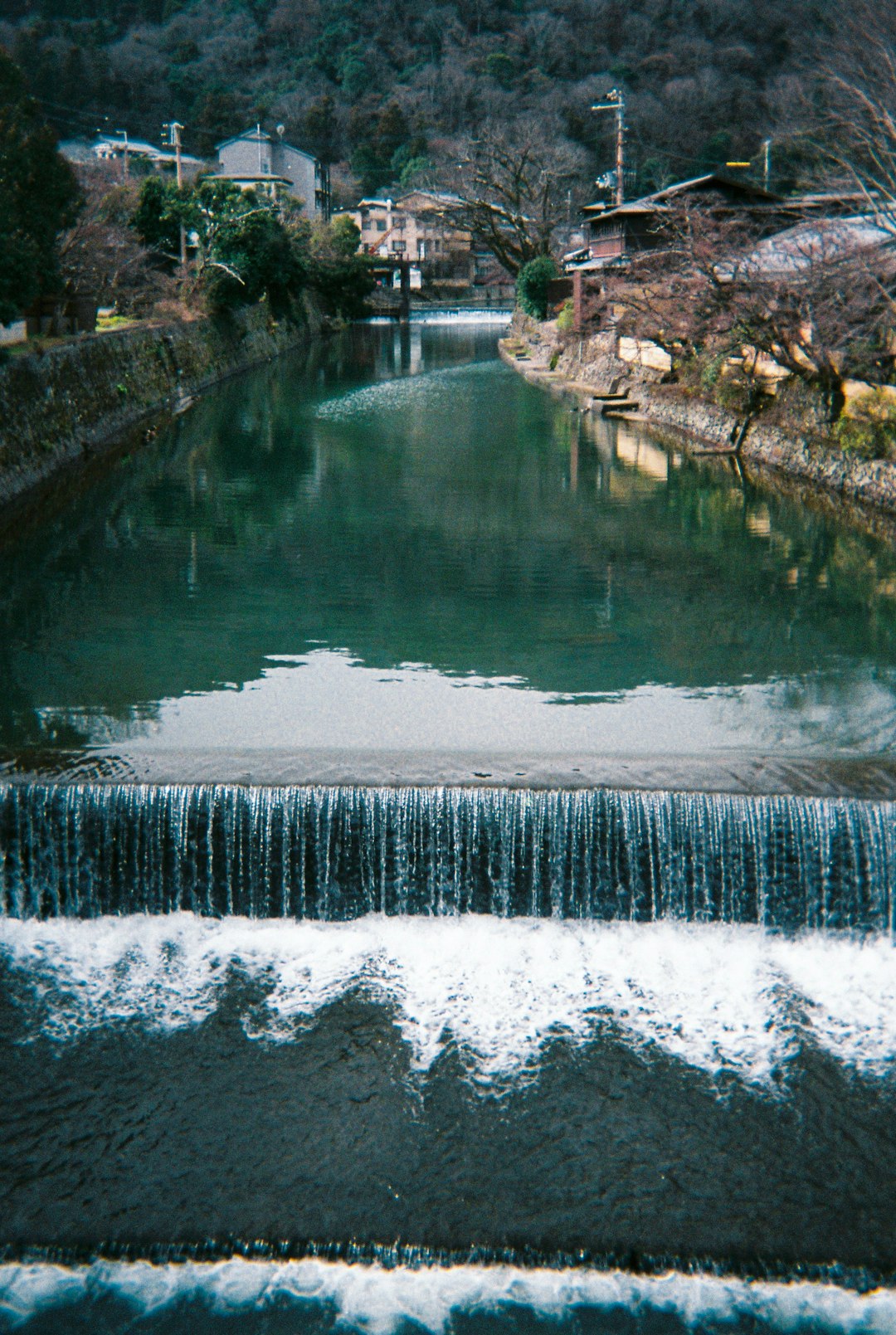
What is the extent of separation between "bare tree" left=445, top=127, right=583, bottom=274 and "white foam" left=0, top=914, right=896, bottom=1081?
4470cm

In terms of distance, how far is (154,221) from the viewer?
37312 mm

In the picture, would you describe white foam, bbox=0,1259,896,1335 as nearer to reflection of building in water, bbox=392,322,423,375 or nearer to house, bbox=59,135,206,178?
reflection of building in water, bbox=392,322,423,375

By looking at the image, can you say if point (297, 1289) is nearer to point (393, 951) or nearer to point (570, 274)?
point (393, 951)

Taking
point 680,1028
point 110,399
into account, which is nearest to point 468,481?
point 110,399

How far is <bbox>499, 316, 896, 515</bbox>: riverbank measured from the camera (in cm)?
1859

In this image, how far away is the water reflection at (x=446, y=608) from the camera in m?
10.2

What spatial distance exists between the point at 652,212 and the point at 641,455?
41.4 ft

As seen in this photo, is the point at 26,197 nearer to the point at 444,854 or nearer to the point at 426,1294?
the point at 444,854

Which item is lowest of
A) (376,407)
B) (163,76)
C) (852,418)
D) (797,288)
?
(376,407)

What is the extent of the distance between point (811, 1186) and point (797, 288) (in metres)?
15.6

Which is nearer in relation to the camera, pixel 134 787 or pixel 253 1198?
pixel 253 1198

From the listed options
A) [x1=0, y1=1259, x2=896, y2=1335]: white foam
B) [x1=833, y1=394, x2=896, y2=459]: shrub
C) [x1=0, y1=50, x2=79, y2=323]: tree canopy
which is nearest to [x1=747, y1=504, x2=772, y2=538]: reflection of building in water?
[x1=833, y1=394, x2=896, y2=459]: shrub

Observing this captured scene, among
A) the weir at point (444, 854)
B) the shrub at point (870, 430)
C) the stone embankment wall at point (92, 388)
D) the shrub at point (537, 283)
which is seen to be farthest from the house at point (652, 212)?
the weir at point (444, 854)

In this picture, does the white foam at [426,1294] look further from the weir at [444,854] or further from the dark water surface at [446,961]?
the weir at [444,854]
